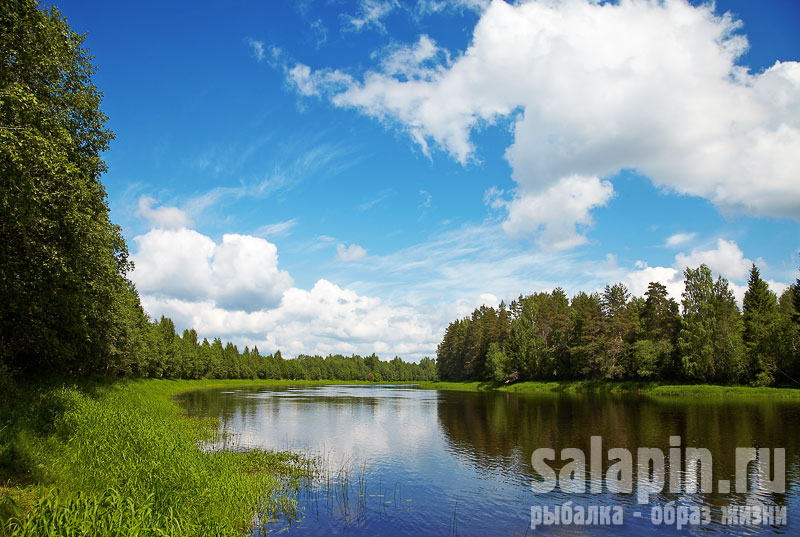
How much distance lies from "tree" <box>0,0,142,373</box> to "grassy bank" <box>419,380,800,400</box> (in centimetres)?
8471

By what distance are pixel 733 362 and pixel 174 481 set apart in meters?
87.8

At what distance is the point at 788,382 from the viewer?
246 ft

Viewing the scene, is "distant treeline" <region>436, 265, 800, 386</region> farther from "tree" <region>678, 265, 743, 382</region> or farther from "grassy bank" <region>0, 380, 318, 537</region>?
"grassy bank" <region>0, 380, 318, 537</region>

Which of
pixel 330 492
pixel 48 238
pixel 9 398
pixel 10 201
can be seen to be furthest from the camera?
pixel 9 398

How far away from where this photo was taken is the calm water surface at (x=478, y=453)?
18469 millimetres

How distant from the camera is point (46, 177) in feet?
57.7

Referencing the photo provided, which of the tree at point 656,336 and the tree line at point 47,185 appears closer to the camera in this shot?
the tree line at point 47,185

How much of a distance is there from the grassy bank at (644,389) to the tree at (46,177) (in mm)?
84707

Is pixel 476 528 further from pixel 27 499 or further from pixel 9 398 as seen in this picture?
pixel 9 398

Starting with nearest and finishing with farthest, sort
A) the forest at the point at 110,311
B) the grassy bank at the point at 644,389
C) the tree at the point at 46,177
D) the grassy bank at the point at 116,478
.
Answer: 1. the grassy bank at the point at 116,478
2. the tree at the point at 46,177
3. the forest at the point at 110,311
4. the grassy bank at the point at 644,389

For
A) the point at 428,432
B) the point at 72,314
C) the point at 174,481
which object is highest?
the point at 72,314

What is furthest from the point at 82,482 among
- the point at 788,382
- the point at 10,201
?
the point at 788,382

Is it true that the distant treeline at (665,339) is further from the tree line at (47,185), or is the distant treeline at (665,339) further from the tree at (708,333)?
the tree line at (47,185)

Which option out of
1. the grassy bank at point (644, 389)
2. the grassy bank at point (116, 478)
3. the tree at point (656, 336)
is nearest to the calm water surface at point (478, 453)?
the grassy bank at point (116, 478)
